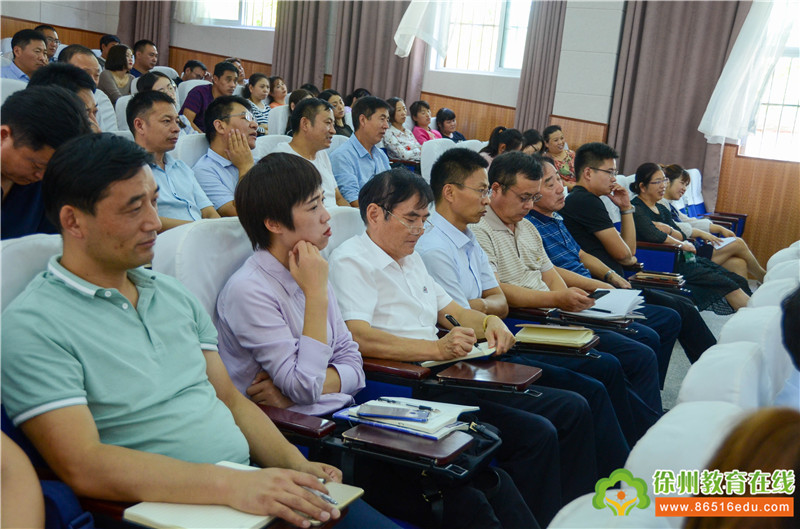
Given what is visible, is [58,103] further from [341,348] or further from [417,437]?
[417,437]

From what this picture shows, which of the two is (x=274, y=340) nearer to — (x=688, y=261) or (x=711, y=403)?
(x=711, y=403)

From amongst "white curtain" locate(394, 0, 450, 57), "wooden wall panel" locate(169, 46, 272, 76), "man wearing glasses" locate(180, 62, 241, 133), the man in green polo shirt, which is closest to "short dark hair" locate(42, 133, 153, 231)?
the man in green polo shirt

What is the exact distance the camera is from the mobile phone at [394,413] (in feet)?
4.84

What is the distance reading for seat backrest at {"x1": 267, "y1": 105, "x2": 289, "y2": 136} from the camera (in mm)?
5133

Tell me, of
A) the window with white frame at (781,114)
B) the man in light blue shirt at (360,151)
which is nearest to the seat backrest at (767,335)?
the man in light blue shirt at (360,151)

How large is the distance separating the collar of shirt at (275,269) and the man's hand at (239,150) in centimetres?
166

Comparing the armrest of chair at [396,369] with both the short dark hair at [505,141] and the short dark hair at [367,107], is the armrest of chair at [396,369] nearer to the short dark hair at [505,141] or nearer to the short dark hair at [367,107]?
the short dark hair at [367,107]

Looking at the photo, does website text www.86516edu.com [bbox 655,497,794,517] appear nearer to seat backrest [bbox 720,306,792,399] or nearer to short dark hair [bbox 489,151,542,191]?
seat backrest [bbox 720,306,792,399]

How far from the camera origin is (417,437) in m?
1.45

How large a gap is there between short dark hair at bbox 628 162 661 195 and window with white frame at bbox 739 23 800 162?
2593 mm

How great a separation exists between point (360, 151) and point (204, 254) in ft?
9.40

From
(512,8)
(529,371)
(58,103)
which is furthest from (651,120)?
(58,103)

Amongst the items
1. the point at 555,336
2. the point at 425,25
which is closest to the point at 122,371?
the point at 555,336

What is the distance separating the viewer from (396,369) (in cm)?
185
